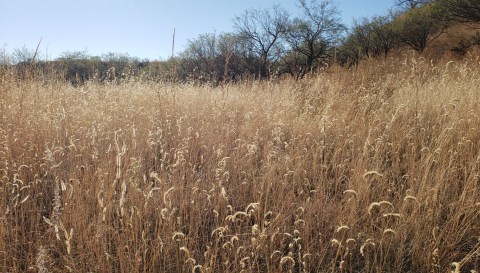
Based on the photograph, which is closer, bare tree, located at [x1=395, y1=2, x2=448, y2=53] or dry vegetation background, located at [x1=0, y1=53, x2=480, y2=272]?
dry vegetation background, located at [x1=0, y1=53, x2=480, y2=272]

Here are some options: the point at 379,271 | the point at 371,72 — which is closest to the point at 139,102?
the point at 379,271

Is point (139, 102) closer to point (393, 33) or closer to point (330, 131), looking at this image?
point (330, 131)

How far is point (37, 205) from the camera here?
2.04 metres

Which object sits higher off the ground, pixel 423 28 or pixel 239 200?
pixel 423 28

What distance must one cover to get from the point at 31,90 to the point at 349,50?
19848 mm

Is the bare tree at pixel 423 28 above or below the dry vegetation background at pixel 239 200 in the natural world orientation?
above

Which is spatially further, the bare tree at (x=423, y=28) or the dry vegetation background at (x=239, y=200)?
the bare tree at (x=423, y=28)

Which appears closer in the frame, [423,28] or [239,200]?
[239,200]

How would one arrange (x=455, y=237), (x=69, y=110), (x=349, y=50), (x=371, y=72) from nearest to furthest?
(x=455, y=237) < (x=69, y=110) < (x=371, y=72) < (x=349, y=50)

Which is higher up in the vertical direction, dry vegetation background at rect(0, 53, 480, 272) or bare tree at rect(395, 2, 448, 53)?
bare tree at rect(395, 2, 448, 53)

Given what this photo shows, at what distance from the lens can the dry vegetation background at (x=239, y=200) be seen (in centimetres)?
147

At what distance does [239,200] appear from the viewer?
213 cm

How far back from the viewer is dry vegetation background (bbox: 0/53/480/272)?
1.47 m

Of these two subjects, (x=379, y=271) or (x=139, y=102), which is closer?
(x=379, y=271)
